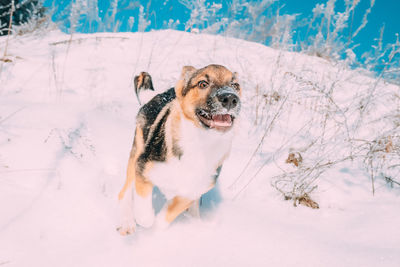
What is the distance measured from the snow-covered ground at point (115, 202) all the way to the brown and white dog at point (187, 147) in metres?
0.18

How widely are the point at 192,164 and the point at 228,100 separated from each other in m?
0.50

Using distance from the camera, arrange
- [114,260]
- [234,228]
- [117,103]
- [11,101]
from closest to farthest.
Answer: [114,260], [234,228], [11,101], [117,103]

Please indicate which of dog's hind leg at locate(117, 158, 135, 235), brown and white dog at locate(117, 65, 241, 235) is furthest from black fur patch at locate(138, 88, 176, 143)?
dog's hind leg at locate(117, 158, 135, 235)

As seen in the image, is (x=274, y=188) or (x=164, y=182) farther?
(x=274, y=188)

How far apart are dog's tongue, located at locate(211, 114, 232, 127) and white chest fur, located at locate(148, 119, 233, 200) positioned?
6 centimetres

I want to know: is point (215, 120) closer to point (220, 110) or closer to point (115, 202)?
point (220, 110)

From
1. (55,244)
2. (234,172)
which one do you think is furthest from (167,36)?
(55,244)

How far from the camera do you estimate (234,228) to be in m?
1.96

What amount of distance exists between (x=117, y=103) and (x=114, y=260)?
2.76 meters

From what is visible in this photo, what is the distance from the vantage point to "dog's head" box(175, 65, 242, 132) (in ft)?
5.57

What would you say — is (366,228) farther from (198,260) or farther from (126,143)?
(126,143)

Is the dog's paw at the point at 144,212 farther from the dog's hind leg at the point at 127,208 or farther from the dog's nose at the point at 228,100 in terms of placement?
the dog's nose at the point at 228,100

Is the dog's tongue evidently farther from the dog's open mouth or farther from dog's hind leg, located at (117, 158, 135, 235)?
dog's hind leg, located at (117, 158, 135, 235)

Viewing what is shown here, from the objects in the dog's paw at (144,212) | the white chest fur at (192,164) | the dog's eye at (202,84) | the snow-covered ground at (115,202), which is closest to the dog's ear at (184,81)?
the dog's eye at (202,84)
